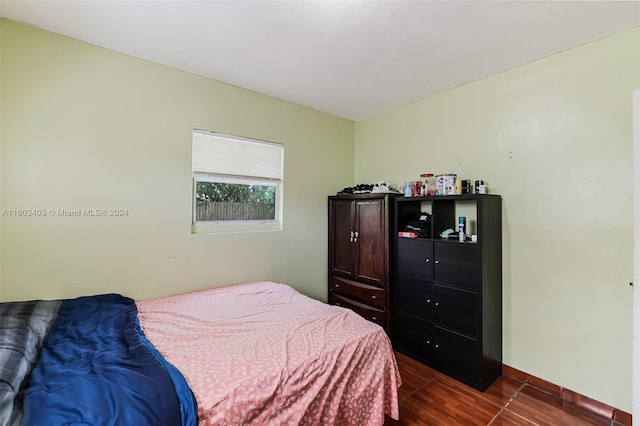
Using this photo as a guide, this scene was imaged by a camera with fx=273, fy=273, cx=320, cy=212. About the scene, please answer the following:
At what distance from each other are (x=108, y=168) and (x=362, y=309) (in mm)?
2672

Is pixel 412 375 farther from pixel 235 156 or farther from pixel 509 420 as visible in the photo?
pixel 235 156

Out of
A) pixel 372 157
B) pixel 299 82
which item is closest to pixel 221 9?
pixel 299 82

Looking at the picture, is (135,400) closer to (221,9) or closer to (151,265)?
(151,265)

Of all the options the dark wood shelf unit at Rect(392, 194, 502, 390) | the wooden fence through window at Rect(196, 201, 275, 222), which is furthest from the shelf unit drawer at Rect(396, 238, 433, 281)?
the wooden fence through window at Rect(196, 201, 275, 222)

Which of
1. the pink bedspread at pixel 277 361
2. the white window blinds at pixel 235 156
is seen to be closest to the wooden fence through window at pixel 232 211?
the white window blinds at pixel 235 156

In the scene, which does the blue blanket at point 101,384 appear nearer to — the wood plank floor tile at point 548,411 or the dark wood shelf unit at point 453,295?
the dark wood shelf unit at point 453,295

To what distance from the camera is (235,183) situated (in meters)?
2.85

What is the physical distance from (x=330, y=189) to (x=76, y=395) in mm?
2881

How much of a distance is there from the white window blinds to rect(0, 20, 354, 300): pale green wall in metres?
0.10

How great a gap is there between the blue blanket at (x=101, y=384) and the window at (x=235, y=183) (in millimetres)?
1273

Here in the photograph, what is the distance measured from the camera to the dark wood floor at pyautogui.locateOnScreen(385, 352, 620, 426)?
1.83m

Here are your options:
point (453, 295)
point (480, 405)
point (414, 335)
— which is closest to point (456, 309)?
point (453, 295)

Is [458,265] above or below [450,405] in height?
above

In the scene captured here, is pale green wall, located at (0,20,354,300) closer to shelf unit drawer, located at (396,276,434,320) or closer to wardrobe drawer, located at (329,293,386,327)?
wardrobe drawer, located at (329,293,386,327)
